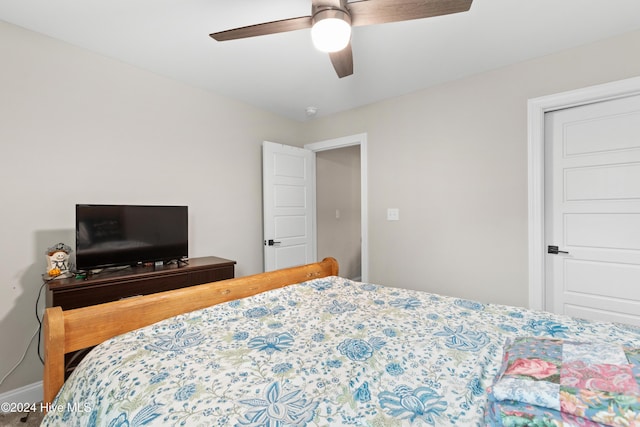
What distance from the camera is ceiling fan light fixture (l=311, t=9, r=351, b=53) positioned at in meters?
1.42

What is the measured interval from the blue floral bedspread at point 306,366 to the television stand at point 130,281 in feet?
2.93

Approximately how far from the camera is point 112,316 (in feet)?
4.20

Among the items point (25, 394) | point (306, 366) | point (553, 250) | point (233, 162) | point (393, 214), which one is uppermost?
Result: point (233, 162)

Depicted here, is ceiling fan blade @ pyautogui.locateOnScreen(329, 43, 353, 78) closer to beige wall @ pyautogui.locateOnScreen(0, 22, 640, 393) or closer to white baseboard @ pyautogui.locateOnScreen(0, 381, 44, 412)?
beige wall @ pyautogui.locateOnScreen(0, 22, 640, 393)

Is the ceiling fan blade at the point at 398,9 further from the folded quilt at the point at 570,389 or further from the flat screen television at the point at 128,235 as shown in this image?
the flat screen television at the point at 128,235

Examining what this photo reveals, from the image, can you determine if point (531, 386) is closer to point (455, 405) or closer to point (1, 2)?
point (455, 405)

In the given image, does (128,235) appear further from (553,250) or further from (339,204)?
(553,250)

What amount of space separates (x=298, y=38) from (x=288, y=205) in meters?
1.89

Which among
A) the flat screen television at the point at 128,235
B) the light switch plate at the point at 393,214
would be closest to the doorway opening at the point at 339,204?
the light switch plate at the point at 393,214

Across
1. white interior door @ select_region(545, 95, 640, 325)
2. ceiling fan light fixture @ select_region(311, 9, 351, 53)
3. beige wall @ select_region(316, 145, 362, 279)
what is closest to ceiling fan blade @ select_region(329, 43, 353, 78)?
ceiling fan light fixture @ select_region(311, 9, 351, 53)

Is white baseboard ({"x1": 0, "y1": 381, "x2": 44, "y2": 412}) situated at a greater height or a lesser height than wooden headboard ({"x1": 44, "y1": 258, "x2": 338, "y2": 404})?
lesser

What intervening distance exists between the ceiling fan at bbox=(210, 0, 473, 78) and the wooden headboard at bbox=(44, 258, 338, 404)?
1352 mm

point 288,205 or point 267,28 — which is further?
point 288,205

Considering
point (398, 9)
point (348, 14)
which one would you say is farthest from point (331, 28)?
point (398, 9)
